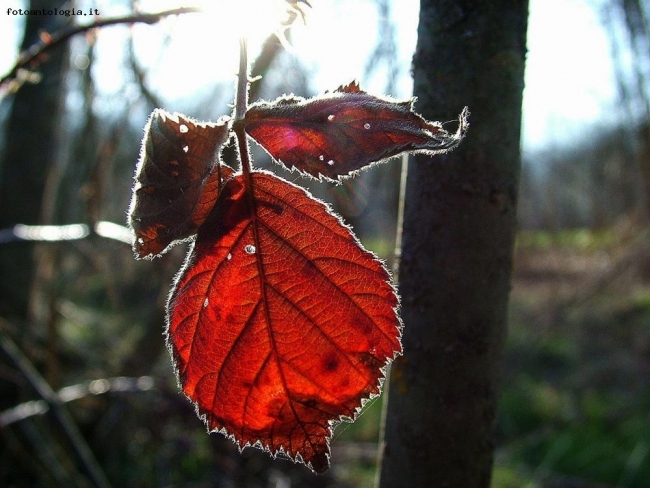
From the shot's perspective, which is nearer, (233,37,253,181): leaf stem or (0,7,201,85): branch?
(233,37,253,181): leaf stem

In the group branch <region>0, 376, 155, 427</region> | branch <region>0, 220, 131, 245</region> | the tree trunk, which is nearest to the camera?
the tree trunk

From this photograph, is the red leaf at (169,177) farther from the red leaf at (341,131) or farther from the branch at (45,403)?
the branch at (45,403)

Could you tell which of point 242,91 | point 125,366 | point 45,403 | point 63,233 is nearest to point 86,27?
point 242,91

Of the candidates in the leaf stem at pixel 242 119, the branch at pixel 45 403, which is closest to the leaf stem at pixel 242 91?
the leaf stem at pixel 242 119

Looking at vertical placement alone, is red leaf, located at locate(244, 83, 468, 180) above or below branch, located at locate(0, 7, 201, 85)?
below

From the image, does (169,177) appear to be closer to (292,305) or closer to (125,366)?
(292,305)

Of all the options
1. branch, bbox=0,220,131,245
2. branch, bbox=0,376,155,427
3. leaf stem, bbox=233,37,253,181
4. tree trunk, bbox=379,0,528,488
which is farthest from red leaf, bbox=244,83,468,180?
branch, bbox=0,376,155,427

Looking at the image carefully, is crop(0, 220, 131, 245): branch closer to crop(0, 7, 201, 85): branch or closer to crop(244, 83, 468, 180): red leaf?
crop(0, 7, 201, 85): branch
